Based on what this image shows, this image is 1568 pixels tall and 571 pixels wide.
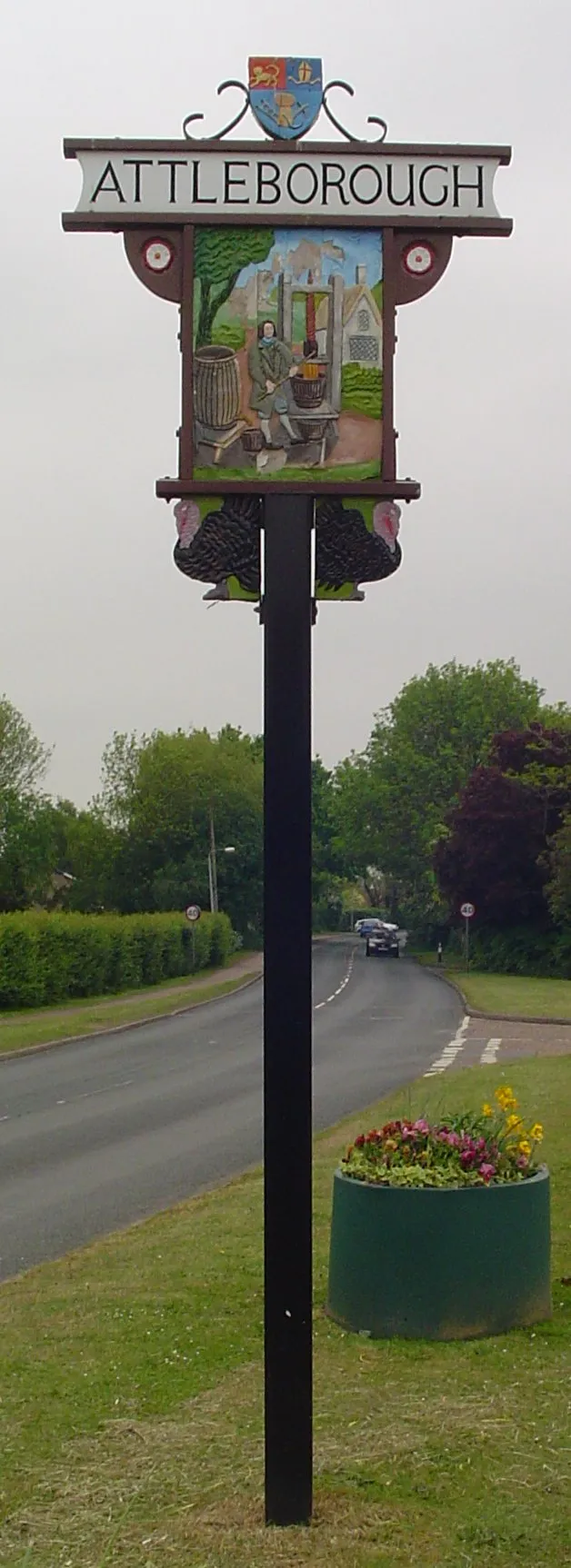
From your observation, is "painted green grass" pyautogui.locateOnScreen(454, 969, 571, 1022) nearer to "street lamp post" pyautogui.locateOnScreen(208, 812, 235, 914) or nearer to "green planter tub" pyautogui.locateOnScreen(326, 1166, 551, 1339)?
"street lamp post" pyautogui.locateOnScreen(208, 812, 235, 914)

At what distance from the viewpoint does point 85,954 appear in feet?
134

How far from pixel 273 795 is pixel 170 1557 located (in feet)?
7.10

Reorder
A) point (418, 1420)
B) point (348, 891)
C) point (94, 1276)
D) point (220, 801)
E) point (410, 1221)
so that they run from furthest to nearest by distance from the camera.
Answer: point (348, 891), point (220, 801), point (94, 1276), point (410, 1221), point (418, 1420)

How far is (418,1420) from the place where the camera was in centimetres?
590

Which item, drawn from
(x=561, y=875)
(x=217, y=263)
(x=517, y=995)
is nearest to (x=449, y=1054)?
(x=517, y=995)

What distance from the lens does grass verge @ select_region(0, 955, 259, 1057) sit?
3020 cm

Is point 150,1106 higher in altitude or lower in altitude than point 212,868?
lower

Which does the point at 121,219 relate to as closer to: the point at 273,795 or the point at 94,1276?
the point at 273,795

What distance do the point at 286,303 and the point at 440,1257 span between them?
3.89 meters

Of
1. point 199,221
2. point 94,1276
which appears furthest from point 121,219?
point 94,1276

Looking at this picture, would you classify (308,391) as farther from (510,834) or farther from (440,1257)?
(510,834)

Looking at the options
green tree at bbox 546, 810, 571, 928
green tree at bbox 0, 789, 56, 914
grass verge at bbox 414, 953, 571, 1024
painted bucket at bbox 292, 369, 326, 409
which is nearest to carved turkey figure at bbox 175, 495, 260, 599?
painted bucket at bbox 292, 369, 326, 409

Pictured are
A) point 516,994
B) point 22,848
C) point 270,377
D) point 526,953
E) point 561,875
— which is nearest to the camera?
point 270,377

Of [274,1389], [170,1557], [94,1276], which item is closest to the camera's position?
[170,1557]
